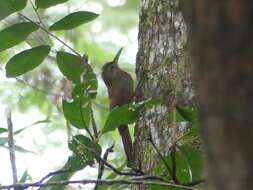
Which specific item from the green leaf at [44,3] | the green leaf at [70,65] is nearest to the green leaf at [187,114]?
the green leaf at [70,65]

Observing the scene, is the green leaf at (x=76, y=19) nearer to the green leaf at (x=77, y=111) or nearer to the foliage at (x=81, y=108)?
the foliage at (x=81, y=108)

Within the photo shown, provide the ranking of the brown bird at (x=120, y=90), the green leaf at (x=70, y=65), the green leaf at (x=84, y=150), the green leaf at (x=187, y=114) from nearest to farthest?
the green leaf at (x=187, y=114) → the green leaf at (x=84, y=150) → the green leaf at (x=70, y=65) → the brown bird at (x=120, y=90)

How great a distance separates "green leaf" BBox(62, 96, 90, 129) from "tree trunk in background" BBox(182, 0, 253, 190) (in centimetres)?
121

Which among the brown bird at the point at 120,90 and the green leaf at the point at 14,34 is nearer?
the green leaf at the point at 14,34

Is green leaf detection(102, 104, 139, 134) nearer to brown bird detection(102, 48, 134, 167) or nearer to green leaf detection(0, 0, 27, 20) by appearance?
brown bird detection(102, 48, 134, 167)

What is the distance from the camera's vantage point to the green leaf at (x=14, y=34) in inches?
85.0

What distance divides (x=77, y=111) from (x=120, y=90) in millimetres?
993

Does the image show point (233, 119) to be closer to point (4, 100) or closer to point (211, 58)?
point (211, 58)

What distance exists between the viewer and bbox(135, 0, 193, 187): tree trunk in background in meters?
2.08

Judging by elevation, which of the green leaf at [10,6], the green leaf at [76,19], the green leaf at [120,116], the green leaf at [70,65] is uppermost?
the green leaf at [10,6]

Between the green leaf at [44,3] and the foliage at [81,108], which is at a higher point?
the green leaf at [44,3]

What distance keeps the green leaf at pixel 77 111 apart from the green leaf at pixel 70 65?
23cm

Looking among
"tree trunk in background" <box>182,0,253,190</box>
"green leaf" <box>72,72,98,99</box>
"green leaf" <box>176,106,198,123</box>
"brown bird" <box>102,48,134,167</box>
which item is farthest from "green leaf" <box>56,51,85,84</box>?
"tree trunk in background" <box>182,0,253,190</box>

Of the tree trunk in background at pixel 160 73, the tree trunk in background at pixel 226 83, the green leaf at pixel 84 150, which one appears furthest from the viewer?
the tree trunk in background at pixel 160 73
